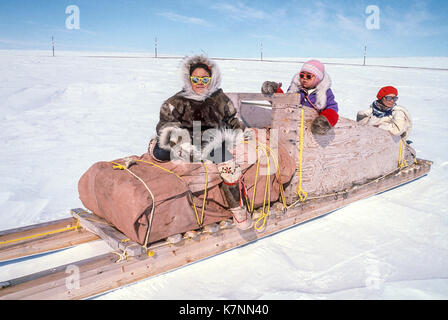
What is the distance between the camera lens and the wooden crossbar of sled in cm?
200

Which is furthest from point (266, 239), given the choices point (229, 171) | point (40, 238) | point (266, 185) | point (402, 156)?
point (402, 156)

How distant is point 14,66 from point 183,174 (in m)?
15.7

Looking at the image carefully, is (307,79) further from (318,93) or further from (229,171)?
(229,171)

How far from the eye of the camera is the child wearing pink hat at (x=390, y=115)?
4.36m

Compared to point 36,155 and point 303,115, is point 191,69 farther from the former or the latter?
point 36,155

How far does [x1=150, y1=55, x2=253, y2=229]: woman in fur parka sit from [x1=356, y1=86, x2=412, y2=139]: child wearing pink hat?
8.87ft

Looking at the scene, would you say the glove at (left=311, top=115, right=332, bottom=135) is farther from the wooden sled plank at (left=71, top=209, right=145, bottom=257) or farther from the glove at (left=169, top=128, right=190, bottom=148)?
the wooden sled plank at (left=71, top=209, right=145, bottom=257)

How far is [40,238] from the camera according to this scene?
8.86 ft

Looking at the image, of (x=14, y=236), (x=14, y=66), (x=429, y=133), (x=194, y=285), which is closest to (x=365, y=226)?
(x=194, y=285)

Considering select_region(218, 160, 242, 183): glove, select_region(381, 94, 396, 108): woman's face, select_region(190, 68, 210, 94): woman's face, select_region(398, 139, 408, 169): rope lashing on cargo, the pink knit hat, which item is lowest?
select_region(398, 139, 408, 169): rope lashing on cargo

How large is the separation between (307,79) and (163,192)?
2.05 m

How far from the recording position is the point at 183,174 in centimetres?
261

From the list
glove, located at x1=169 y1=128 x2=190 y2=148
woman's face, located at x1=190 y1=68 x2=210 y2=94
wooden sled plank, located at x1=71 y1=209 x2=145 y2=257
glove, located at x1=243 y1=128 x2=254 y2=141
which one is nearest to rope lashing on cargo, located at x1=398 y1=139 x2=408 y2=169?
glove, located at x1=243 y1=128 x2=254 y2=141
